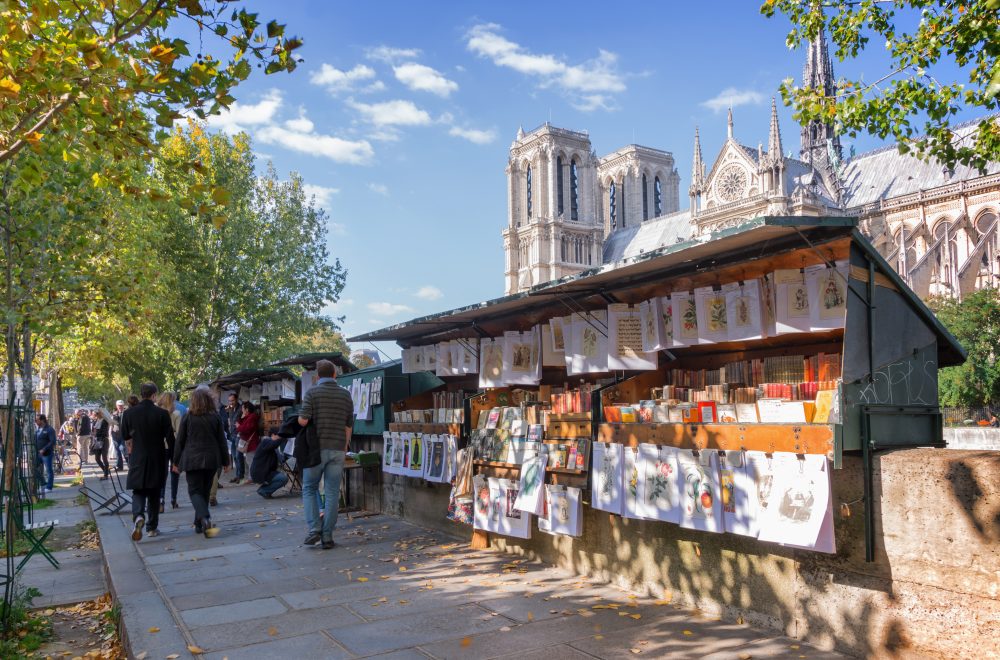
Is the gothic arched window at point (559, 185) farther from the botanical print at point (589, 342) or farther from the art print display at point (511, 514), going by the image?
the art print display at point (511, 514)

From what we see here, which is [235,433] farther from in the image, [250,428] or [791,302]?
[791,302]

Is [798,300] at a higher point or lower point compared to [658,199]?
lower

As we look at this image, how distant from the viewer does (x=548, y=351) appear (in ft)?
27.3

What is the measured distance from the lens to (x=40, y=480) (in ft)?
58.2

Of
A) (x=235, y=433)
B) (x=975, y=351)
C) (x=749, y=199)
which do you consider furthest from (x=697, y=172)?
(x=235, y=433)

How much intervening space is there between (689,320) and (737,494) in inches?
68.9

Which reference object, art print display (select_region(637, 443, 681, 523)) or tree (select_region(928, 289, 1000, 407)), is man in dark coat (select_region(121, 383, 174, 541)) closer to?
art print display (select_region(637, 443, 681, 523))

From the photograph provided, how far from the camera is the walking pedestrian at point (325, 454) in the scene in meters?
8.67

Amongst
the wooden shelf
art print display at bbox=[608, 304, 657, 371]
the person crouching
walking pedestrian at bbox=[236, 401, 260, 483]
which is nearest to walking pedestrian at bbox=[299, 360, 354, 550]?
art print display at bbox=[608, 304, 657, 371]

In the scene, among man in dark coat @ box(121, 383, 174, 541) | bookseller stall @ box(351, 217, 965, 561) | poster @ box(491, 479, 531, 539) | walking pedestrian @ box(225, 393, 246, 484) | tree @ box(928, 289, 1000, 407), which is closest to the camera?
bookseller stall @ box(351, 217, 965, 561)

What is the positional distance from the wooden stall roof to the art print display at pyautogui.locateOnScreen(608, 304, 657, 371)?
20cm

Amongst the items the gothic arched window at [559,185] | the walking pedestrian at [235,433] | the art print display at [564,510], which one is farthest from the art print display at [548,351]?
the gothic arched window at [559,185]

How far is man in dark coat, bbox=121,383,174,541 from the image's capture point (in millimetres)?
9703

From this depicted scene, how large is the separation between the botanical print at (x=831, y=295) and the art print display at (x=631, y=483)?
179 cm
